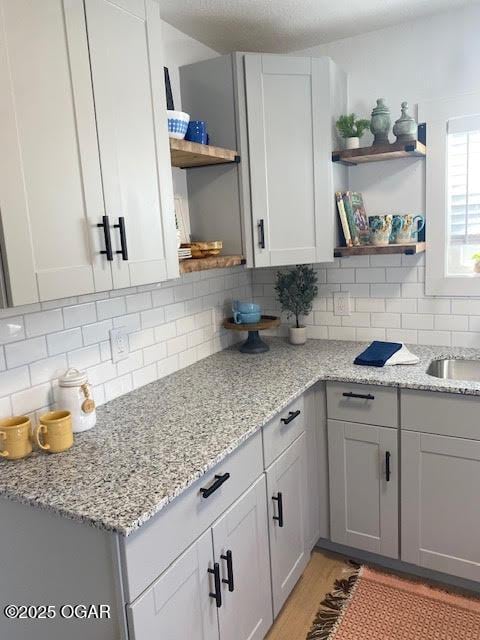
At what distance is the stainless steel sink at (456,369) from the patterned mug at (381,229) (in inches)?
24.8

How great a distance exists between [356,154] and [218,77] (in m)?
0.73

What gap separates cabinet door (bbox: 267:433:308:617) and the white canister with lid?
0.68m

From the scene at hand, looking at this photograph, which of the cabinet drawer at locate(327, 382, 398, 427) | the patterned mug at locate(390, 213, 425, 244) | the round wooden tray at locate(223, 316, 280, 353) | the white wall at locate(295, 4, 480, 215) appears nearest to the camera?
the cabinet drawer at locate(327, 382, 398, 427)

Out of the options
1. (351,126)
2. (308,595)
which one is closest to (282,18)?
(351,126)

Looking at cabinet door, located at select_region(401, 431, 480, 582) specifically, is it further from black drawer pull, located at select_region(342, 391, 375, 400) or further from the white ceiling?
the white ceiling

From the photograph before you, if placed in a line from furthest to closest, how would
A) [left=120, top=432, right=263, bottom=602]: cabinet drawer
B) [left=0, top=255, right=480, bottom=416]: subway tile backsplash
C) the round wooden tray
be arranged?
the round wooden tray, [left=0, top=255, right=480, bottom=416]: subway tile backsplash, [left=120, top=432, right=263, bottom=602]: cabinet drawer

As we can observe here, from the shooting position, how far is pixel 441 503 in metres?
2.04

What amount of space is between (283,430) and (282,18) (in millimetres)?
1807

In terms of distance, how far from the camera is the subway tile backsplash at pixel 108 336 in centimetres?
→ 159

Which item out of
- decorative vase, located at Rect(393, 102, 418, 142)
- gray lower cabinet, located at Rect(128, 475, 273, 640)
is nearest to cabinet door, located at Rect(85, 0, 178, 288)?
gray lower cabinet, located at Rect(128, 475, 273, 640)

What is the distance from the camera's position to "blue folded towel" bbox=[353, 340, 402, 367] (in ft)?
7.32

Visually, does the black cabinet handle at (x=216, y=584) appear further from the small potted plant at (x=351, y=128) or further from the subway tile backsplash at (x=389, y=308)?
the small potted plant at (x=351, y=128)

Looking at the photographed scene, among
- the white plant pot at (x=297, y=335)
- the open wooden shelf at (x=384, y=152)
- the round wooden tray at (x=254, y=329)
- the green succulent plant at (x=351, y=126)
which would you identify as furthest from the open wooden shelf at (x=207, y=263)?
the green succulent plant at (x=351, y=126)

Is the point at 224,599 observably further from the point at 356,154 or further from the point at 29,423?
the point at 356,154
